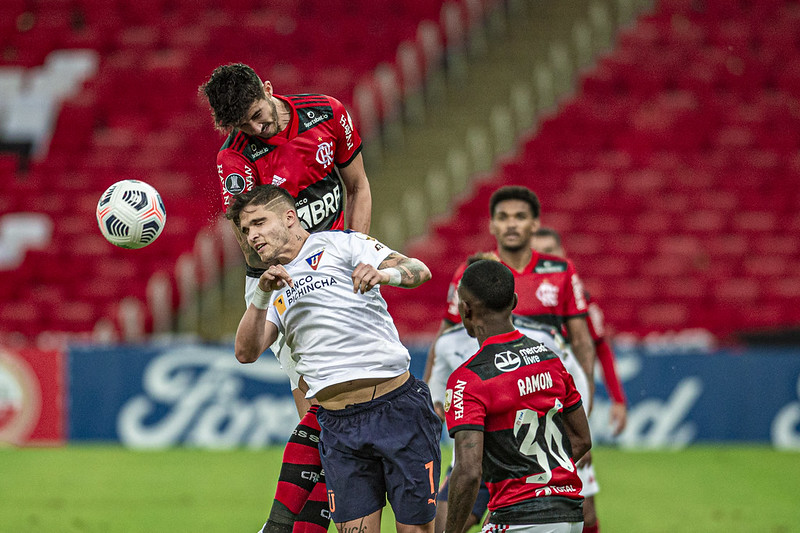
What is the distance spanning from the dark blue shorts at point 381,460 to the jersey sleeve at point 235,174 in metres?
1.28

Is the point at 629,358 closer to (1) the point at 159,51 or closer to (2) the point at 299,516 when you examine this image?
(2) the point at 299,516

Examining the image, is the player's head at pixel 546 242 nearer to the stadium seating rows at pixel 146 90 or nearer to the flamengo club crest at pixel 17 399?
the flamengo club crest at pixel 17 399

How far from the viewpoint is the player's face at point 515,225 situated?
6.66m

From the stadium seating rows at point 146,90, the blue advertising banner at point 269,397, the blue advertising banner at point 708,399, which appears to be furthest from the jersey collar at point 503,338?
the stadium seating rows at point 146,90

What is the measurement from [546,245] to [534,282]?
108cm

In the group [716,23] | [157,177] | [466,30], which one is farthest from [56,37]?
[716,23]

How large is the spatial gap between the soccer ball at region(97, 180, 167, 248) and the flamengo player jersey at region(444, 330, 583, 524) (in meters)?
1.97

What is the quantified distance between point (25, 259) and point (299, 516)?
39.3 ft

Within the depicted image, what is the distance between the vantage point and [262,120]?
5.36 meters

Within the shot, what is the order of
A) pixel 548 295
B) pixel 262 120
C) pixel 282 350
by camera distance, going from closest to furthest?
pixel 262 120, pixel 282 350, pixel 548 295

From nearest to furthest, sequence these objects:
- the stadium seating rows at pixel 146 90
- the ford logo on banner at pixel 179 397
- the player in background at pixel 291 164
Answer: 1. the player in background at pixel 291 164
2. the ford logo on banner at pixel 179 397
3. the stadium seating rows at pixel 146 90

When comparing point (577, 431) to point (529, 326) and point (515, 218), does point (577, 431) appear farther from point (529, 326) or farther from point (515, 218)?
point (515, 218)

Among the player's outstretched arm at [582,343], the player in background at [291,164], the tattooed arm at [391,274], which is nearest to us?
the tattooed arm at [391,274]

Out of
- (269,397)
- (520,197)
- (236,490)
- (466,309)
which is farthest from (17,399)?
(466,309)
